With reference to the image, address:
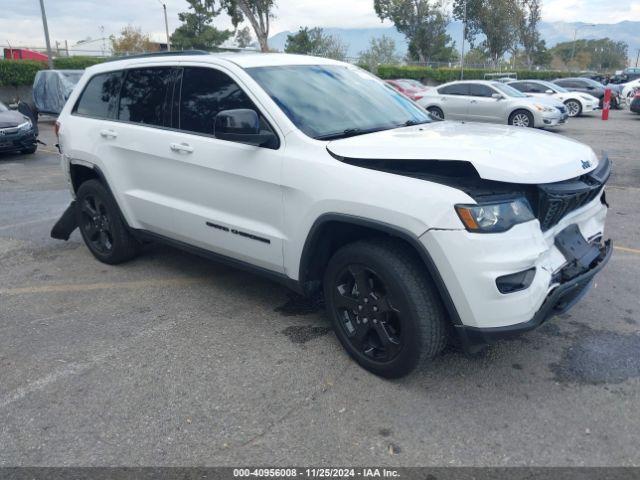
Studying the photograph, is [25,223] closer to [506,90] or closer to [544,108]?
[544,108]

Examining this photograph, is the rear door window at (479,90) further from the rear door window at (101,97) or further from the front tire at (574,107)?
the rear door window at (101,97)

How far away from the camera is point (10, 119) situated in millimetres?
12469

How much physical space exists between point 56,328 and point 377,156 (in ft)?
8.73

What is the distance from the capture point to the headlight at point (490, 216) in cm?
283

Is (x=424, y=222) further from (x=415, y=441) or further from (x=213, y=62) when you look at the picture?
(x=213, y=62)

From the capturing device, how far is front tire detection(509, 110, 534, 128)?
15699 millimetres

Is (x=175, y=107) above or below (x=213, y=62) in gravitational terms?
below

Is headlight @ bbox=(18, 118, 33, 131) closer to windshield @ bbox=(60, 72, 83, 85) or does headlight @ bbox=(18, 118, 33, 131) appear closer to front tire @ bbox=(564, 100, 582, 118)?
windshield @ bbox=(60, 72, 83, 85)

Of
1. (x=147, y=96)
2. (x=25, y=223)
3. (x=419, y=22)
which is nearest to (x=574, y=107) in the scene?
(x=25, y=223)

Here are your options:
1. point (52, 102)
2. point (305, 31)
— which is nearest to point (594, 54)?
point (305, 31)

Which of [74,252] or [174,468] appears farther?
[74,252]

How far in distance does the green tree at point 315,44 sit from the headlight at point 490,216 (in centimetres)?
4439

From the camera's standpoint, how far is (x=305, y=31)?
52344 mm

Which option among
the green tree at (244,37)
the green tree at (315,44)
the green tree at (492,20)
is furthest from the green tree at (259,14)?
the green tree at (244,37)
